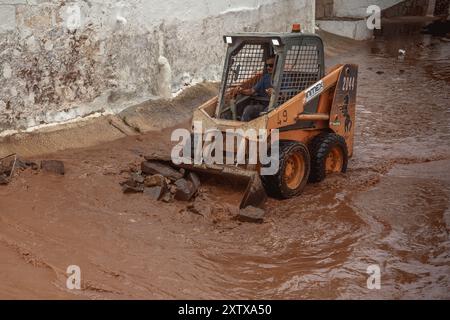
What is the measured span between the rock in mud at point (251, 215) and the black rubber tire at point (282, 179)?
54 centimetres

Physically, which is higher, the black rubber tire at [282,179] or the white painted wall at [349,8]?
the white painted wall at [349,8]

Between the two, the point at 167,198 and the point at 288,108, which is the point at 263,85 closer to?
the point at 288,108

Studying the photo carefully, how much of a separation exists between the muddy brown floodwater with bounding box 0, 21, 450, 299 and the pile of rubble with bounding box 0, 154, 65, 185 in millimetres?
109

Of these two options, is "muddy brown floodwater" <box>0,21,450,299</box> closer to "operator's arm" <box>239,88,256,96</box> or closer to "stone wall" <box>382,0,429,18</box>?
"operator's arm" <box>239,88,256,96</box>

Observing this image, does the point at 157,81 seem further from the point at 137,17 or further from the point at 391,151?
the point at 391,151

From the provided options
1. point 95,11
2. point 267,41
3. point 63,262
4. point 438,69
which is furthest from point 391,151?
point 438,69

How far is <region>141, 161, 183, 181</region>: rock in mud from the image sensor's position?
659 centimetres

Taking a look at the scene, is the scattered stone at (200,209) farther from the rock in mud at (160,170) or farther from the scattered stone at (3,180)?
the scattered stone at (3,180)

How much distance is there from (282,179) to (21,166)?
9.99 ft

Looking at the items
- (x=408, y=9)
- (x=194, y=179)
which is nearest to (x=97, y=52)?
(x=194, y=179)

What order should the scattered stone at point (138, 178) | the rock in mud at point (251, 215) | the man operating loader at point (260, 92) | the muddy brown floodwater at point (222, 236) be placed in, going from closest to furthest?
the muddy brown floodwater at point (222, 236)
the rock in mud at point (251, 215)
the scattered stone at point (138, 178)
the man operating loader at point (260, 92)

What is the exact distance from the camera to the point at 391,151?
8891 mm

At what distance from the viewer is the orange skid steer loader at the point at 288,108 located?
21.3 feet

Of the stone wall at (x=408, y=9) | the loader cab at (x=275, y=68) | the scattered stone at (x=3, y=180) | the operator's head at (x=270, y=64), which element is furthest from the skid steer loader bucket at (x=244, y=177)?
the stone wall at (x=408, y=9)
